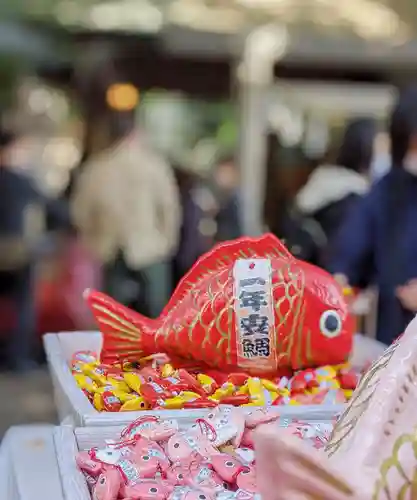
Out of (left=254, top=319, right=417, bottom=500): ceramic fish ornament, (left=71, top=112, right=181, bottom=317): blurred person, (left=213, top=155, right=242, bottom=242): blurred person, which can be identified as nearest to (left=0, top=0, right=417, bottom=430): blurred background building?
(left=213, top=155, right=242, bottom=242): blurred person

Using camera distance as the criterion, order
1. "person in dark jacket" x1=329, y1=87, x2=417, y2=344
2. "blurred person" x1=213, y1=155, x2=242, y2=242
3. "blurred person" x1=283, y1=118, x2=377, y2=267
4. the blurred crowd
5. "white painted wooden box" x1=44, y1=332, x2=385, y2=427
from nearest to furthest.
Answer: "white painted wooden box" x1=44, y1=332, x2=385, y2=427
"person in dark jacket" x1=329, y1=87, x2=417, y2=344
"blurred person" x1=283, y1=118, x2=377, y2=267
the blurred crowd
"blurred person" x1=213, y1=155, x2=242, y2=242

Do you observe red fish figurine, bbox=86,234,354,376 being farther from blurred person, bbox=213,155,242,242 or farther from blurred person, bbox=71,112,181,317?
blurred person, bbox=213,155,242,242

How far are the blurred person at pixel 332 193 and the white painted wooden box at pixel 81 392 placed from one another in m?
1.04

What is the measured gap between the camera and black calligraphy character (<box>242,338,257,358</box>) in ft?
4.17

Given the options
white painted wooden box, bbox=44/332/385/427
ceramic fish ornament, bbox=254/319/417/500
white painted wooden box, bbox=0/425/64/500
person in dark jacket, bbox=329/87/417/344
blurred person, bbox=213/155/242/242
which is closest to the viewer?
ceramic fish ornament, bbox=254/319/417/500

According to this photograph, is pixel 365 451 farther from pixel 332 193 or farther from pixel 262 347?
pixel 332 193

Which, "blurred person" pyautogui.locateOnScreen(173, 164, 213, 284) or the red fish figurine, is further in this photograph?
"blurred person" pyautogui.locateOnScreen(173, 164, 213, 284)

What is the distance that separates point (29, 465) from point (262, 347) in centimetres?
46

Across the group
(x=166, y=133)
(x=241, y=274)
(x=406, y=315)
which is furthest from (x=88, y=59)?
(x=241, y=274)

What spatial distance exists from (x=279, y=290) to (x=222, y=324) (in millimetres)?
100

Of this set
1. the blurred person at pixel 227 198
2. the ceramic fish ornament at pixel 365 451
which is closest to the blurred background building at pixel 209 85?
the blurred person at pixel 227 198

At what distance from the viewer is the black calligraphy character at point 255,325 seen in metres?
1.26

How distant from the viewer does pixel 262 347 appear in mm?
1273

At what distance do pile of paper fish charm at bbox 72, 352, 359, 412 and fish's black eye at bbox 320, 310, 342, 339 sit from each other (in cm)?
6
